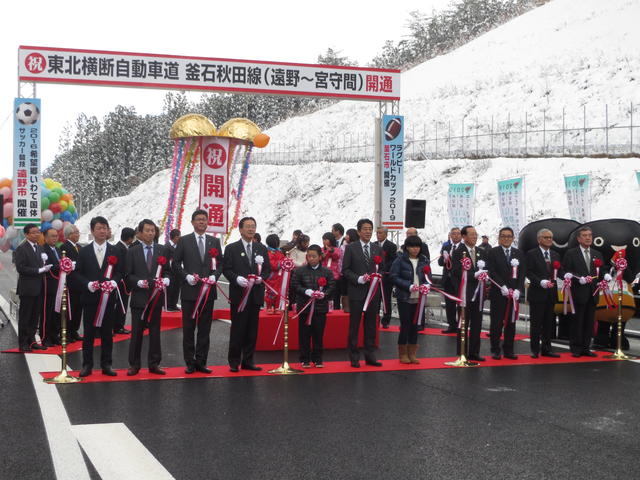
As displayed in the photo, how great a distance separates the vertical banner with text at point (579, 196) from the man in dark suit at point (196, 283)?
12.4 metres

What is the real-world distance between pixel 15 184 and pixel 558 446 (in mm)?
13058

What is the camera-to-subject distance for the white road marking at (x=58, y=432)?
5.02 meters

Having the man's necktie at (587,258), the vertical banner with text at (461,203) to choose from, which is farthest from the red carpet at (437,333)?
the vertical banner with text at (461,203)

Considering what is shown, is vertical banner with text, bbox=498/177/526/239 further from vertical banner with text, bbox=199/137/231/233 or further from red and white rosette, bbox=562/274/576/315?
red and white rosette, bbox=562/274/576/315

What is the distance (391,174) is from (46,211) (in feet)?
27.0

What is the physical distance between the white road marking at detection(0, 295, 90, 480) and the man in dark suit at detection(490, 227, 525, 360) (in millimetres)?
5860

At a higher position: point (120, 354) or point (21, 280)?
point (21, 280)

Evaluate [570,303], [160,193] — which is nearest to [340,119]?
[160,193]

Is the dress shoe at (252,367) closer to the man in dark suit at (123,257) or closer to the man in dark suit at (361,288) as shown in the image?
the man in dark suit at (361,288)

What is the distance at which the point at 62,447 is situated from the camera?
5.54 meters

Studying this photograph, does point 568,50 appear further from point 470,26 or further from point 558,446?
point 558,446

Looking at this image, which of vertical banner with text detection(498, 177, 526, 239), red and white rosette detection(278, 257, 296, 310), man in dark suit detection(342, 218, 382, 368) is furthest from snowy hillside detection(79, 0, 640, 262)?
red and white rosette detection(278, 257, 296, 310)

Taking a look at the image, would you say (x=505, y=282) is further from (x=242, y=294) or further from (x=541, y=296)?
(x=242, y=294)

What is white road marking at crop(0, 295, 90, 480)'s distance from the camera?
198 inches
